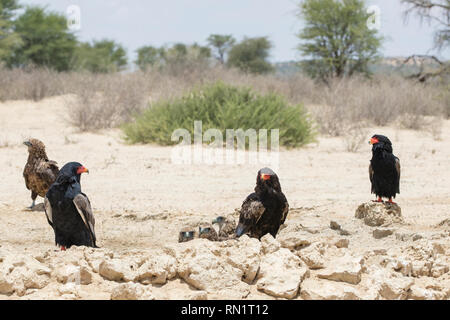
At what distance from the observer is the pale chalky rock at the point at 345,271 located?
380 cm

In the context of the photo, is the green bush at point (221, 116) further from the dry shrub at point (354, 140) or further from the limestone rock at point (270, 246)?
the limestone rock at point (270, 246)

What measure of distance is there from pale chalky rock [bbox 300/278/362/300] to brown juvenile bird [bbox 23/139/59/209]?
3.81 m

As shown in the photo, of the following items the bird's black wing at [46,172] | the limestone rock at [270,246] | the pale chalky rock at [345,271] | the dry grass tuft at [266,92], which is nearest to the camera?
the pale chalky rock at [345,271]

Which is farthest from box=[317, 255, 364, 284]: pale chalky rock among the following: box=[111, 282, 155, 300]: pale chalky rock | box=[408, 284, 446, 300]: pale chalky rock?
box=[111, 282, 155, 300]: pale chalky rock

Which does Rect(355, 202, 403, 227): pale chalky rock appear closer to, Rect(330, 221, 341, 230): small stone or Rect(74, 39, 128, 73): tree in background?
Rect(330, 221, 341, 230): small stone

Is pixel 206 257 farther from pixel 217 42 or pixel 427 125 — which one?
pixel 217 42

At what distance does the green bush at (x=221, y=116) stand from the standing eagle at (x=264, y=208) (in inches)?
290

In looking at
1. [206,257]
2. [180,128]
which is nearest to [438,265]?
[206,257]

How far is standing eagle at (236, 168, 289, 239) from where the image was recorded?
15.8ft

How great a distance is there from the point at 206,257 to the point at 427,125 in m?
14.6

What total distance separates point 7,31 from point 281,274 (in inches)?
1224

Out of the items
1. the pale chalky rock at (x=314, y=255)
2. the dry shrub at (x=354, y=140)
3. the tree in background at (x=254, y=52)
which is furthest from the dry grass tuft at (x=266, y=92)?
the tree in background at (x=254, y=52)

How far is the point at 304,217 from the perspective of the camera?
6637 millimetres

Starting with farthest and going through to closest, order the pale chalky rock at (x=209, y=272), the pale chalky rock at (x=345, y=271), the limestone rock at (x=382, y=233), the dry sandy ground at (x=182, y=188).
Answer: the dry sandy ground at (x=182, y=188) < the limestone rock at (x=382, y=233) < the pale chalky rock at (x=345, y=271) < the pale chalky rock at (x=209, y=272)
